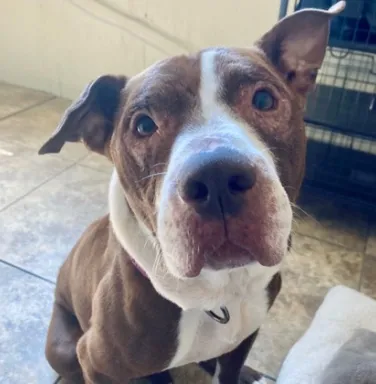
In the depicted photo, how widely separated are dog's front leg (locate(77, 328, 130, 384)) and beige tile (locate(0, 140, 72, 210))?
1.24m

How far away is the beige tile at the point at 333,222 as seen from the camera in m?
2.38

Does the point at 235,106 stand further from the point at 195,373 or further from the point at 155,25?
the point at 155,25

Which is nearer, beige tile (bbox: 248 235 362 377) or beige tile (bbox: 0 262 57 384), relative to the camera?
beige tile (bbox: 0 262 57 384)

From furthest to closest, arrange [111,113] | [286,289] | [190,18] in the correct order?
[190,18] → [286,289] → [111,113]

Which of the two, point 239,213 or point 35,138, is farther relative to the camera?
point 35,138

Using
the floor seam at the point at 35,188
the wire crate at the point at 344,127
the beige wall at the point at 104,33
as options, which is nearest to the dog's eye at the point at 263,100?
the wire crate at the point at 344,127

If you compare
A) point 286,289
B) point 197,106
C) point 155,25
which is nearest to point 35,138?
point 155,25

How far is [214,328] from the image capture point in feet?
4.27

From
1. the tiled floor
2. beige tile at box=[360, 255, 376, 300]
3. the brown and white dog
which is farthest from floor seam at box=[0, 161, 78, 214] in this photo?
beige tile at box=[360, 255, 376, 300]

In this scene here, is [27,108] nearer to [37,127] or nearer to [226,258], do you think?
[37,127]

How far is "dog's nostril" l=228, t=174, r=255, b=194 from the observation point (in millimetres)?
898

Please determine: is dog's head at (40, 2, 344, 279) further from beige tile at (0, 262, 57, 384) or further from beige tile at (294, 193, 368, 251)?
beige tile at (294, 193, 368, 251)

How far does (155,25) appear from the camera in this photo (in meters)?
3.16

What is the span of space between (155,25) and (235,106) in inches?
88.7
